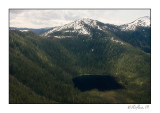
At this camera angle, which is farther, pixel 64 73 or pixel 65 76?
pixel 64 73

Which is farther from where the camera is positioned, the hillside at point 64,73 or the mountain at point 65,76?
the hillside at point 64,73

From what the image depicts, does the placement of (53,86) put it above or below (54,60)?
below

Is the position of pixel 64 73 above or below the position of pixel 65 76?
above

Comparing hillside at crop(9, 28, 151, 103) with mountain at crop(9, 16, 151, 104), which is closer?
mountain at crop(9, 16, 151, 104)
